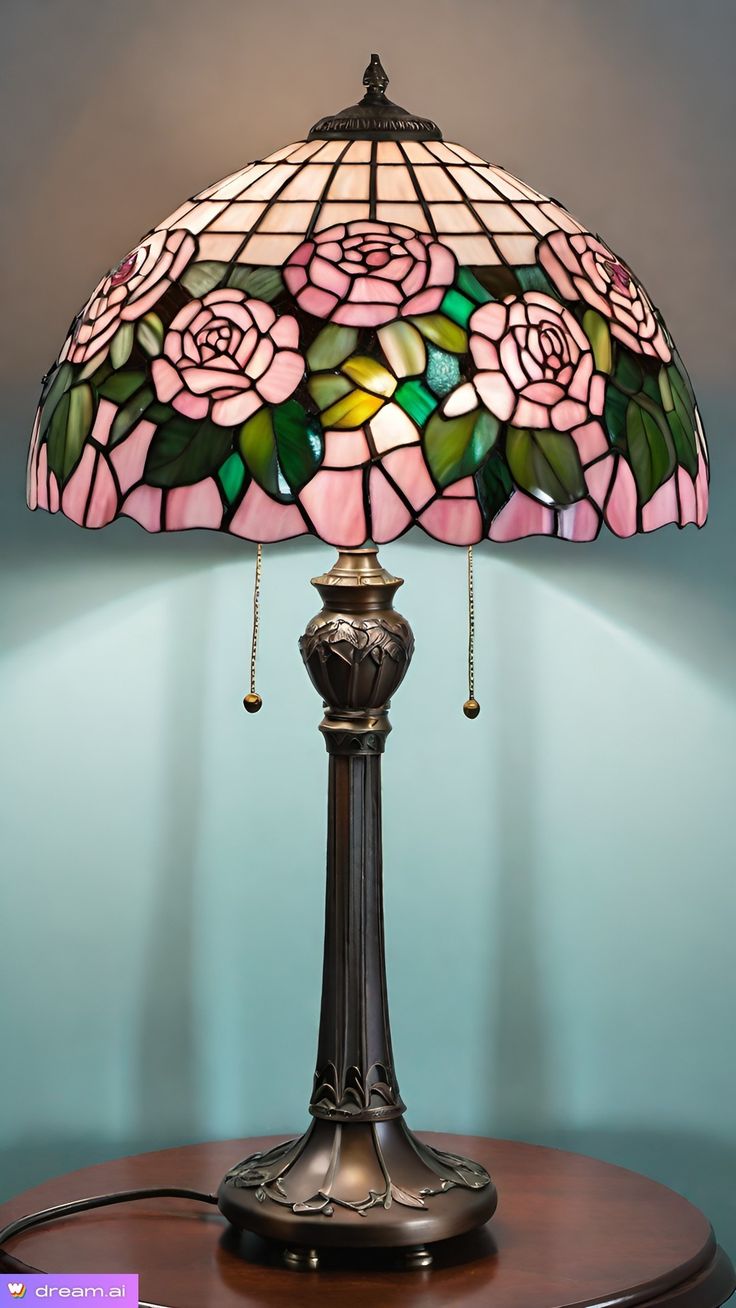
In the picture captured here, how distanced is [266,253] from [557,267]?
170mm

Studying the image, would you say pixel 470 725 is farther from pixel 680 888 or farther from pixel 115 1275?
pixel 115 1275

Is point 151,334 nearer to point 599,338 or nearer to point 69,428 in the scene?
point 69,428

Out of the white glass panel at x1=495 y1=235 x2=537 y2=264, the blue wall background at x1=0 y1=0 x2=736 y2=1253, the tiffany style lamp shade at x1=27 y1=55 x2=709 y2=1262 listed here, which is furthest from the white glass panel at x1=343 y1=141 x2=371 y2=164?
the blue wall background at x1=0 y1=0 x2=736 y2=1253

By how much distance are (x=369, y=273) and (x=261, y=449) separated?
0.40ft

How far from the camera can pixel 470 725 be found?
4.79 ft

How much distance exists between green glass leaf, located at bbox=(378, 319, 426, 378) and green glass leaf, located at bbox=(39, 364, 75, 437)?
0.66ft

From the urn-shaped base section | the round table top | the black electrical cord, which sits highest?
the urn-shaped base section

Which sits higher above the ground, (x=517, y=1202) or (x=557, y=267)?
(x=557, y=267)

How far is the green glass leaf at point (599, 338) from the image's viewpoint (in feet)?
3.19

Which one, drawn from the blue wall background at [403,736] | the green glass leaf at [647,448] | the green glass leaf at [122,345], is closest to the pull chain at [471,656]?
the blue wall background at [403,736]

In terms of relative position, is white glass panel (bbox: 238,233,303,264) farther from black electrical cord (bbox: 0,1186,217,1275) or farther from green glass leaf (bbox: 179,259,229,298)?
black electrical cord (bbox: 0,1186,217,1275)

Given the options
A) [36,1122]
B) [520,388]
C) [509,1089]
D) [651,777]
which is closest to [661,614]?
[651,777]

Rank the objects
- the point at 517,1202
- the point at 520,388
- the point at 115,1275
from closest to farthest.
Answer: the point at 520,388, the point at 115,1275, the point at 517,1202

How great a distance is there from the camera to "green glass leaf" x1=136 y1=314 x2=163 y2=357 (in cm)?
96
